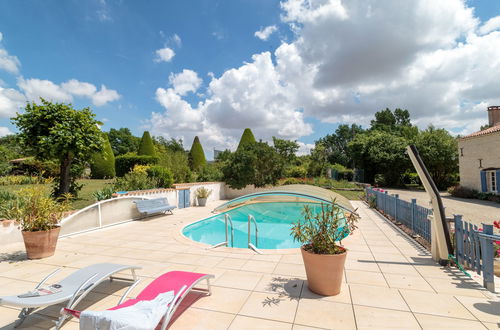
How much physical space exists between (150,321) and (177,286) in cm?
68

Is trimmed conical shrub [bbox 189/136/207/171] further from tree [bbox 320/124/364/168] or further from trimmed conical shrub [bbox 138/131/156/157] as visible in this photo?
tree [bbox 320/124/364/168]

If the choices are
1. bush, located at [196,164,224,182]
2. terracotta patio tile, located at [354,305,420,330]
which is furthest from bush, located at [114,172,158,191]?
terracotta patio tile, located at [354,305,420,330]

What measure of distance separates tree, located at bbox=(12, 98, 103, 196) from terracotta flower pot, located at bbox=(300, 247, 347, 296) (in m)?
7.58

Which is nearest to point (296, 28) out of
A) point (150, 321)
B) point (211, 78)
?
point (211, 78)

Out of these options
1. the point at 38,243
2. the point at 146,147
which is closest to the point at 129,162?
the point at 146,147

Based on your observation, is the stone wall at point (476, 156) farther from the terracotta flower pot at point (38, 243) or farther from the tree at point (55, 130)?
the terracotta flower pot at point (38, 243)

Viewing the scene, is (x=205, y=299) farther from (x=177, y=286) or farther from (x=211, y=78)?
(x=211, y=78)

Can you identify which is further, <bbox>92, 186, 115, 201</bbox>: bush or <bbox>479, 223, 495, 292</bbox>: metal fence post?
<bbox>92, 186, 115, 201</bbox>: bush

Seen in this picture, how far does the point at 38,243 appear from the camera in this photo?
492 cm

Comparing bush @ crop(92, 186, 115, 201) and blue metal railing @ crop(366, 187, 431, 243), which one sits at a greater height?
bush @ crop(92, 186, 115, 201)

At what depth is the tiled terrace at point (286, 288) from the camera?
271 centimetres

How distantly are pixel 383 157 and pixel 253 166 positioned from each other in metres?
16.8

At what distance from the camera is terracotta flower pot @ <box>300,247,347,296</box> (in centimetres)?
314

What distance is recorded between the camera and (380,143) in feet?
88.5
